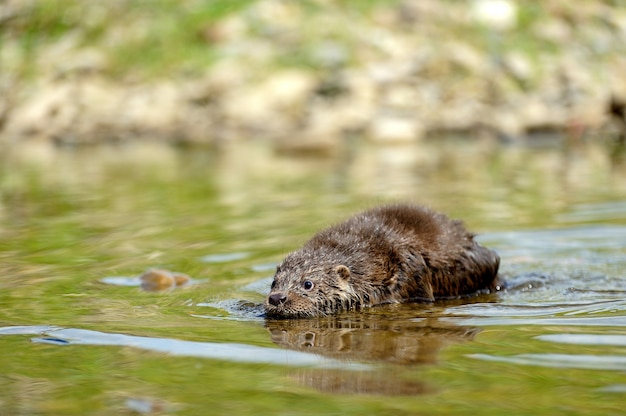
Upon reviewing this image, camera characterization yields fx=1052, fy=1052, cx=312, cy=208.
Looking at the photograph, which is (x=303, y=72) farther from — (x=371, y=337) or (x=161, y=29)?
(x=371, y=337)

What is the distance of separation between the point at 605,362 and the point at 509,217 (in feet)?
22.3

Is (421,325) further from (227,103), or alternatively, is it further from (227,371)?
(227,103)

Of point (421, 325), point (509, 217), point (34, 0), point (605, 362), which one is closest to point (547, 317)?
point (421, 325)

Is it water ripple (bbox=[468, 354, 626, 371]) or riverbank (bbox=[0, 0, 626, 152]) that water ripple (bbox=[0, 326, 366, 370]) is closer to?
water ripple (bbox=[468, 354, 626, 371])

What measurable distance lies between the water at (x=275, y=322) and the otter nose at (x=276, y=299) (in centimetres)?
18

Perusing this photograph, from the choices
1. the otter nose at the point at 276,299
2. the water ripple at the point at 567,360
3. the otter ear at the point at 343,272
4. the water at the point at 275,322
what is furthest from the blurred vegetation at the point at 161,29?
the water ripple at the point at 567,360

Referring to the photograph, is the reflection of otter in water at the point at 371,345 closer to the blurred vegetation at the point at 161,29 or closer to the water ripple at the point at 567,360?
the water ripple at the point at 567,360

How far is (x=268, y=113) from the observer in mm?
25297

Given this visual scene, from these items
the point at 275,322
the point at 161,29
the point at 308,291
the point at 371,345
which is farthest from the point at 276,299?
the point at 161,29

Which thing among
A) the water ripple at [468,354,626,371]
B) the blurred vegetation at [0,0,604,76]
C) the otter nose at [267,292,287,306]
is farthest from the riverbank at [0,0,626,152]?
the water ripple at [468,354,626,371]

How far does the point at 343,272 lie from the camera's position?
835 cm

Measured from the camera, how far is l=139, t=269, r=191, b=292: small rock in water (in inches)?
348

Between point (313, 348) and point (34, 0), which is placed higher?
point (34, 0)

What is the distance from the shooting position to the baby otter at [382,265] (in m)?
8.21
